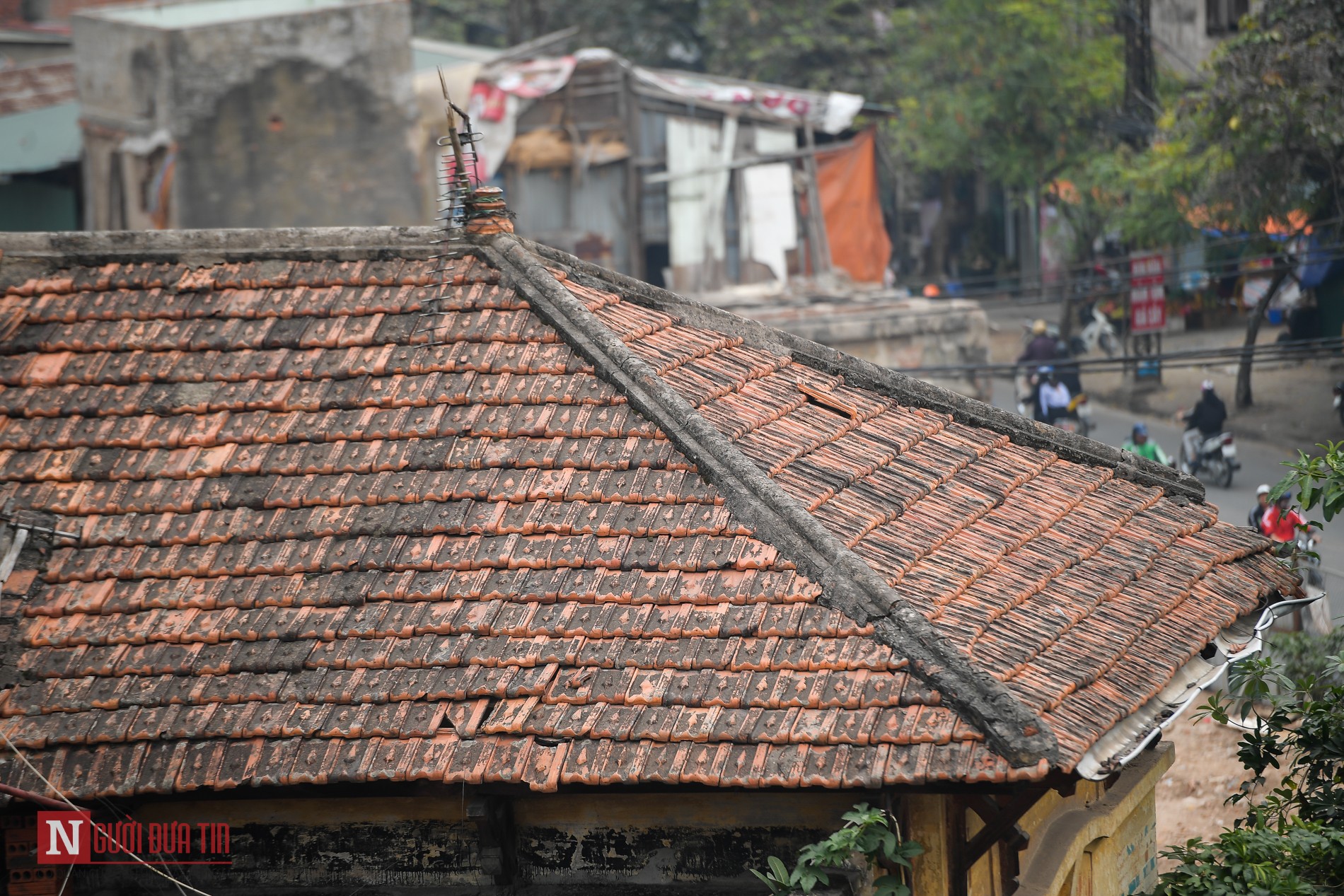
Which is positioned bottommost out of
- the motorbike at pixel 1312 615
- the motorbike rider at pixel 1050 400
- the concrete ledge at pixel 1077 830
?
the motorbike at pixel 1312 615

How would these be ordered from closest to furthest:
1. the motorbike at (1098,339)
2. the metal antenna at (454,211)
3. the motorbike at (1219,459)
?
1. the metal antenna at (454,211)
2. the motorbike at (1219,459)
3. the motorbike at (1098,339)

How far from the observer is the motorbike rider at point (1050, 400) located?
789 inches

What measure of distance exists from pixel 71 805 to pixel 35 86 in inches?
898

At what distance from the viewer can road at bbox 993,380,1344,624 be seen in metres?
13.6

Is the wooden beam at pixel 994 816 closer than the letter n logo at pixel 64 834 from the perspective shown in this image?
Yes

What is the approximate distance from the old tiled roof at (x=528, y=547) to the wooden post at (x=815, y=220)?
48.1 ft

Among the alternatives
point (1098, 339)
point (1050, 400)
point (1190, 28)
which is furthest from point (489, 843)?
point (1190, 28)

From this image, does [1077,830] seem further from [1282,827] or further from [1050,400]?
[1050,400]

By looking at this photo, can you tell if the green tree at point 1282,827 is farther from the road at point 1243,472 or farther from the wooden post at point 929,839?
the road at point 1243,472

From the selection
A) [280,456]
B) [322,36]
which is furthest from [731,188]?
[280,456]

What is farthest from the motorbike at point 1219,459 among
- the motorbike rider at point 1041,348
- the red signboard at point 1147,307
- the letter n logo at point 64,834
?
the letter n logo at point 64,834

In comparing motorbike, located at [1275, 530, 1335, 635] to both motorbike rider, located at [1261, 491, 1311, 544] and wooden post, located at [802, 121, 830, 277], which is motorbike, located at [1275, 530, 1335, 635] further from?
wooden post, located at [802, 121, 830, 277]

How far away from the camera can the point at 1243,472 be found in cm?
1905

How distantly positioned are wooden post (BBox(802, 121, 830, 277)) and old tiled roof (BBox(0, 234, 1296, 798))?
1467 cm
